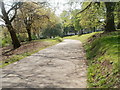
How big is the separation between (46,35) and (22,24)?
2956cm

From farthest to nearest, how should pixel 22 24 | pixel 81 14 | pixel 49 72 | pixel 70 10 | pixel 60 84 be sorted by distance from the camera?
pixel 22 24, pixel 81 14, pixel 70 10, pixel 49 72, pixel 60 84

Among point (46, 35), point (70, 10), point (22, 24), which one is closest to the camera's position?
point (70, 10)

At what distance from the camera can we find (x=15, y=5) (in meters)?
13.5

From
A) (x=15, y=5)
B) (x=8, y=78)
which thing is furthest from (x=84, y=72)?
(x=15, y=5)

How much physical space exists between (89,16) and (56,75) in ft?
34.7

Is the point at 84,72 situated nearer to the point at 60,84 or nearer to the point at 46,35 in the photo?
the point at 60,84

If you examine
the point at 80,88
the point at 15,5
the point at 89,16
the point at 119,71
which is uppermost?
the point at 15,5

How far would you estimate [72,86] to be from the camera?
3.77 metres

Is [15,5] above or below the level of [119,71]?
above

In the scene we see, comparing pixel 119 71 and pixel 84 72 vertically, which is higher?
pixel 119 71

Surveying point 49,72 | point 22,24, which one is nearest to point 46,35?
point 22,24

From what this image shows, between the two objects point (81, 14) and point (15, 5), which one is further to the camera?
point (81, 14)

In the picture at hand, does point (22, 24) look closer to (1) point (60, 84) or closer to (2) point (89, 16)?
(2) point (89, 16)

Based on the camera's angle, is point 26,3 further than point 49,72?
Yes
